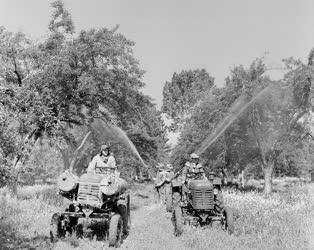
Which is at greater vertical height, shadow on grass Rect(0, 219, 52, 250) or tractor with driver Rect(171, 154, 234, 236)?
tractor with driver Rect(171, 154, 234, 236)

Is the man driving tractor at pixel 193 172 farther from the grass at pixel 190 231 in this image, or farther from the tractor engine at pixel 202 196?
the grass at pixel 190 231

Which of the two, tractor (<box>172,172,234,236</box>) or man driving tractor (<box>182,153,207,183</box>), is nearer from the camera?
tractor (<box>172,172,234,236</box>)

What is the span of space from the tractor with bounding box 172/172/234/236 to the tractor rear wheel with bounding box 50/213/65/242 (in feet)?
10.1

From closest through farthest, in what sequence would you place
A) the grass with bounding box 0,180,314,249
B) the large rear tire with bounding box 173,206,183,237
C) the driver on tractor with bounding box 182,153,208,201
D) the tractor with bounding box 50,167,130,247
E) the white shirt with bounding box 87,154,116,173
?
the grass with bounding box 0,180,314,249
the tractor with bounding box 50,167,130,247
the large rear tire with bounding box 173,206,183,237
the white shirt with bounding box 87,154,116,173
the driver on tractor with bounding box 182,153,208,201

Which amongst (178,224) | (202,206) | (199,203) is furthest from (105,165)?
(202,206)

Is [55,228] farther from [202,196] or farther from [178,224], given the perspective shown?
[202,196]

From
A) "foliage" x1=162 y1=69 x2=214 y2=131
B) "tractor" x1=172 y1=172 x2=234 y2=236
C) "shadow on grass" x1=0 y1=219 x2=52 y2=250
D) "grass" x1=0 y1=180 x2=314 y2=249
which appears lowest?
"shadow on grass" x1=0 y1=219 x2=52 y2=250

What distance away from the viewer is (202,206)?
12281 millimetres

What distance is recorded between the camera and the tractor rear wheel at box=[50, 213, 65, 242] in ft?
34.1

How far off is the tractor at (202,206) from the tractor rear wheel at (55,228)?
10.1ft

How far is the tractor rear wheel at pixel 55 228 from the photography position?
10.4 m

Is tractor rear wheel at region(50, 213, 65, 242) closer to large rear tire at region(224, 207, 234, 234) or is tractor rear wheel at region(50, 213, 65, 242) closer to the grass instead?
the grass

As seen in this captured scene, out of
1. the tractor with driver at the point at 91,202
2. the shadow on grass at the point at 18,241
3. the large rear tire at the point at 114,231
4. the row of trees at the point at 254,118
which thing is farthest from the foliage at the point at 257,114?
the shadow on grass at the point at 18,241

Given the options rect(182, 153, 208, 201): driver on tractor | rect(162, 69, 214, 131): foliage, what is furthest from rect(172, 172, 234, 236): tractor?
rect(162, 69, 214, 131): foliage
